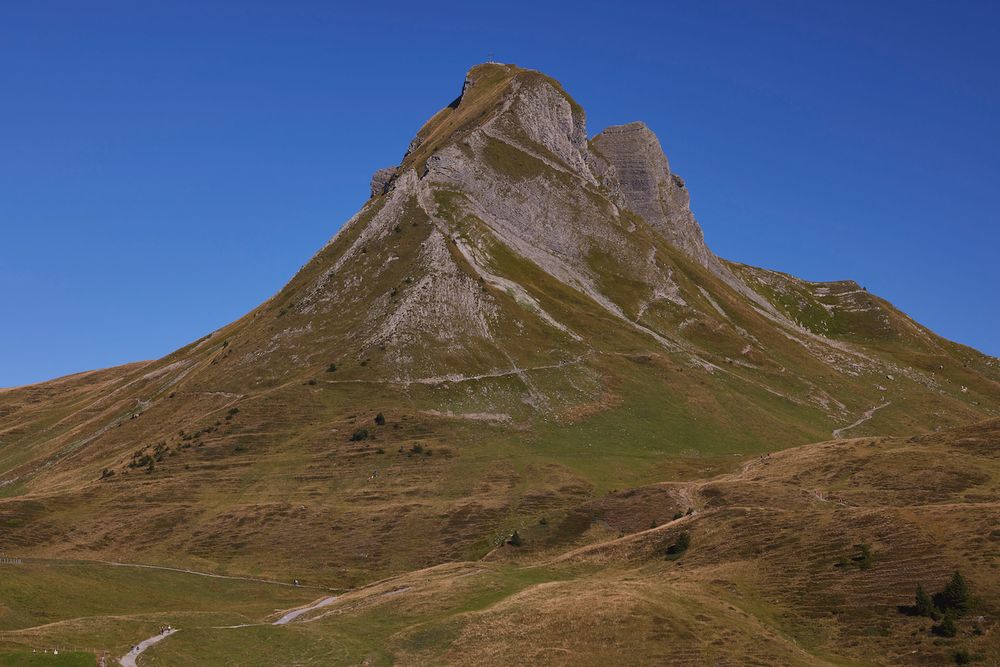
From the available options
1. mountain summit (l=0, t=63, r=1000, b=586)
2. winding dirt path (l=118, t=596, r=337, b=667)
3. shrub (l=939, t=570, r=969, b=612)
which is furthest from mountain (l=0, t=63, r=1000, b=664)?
shrub (l=939, t=570, r=969, b=612)

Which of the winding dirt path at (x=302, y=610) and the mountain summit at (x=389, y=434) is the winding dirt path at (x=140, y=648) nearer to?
the winding dirt path at (x=302, y=610)

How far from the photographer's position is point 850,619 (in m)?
64.5

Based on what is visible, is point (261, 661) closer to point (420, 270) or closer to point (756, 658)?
point (756, 658)

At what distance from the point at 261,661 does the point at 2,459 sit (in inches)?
6120

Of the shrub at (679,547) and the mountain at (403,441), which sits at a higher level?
the mountain at (403,441)

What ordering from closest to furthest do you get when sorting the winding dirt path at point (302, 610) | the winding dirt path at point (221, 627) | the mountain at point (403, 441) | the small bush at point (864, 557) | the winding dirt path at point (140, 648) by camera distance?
1. the winding dirt path at point (140, 648)
2. the winding dirt path at point (221, 627)
3. the small bush at point (864, 557)
4. the winding dirt path at point (302, 610)
5. the mountain at point (403, 441)

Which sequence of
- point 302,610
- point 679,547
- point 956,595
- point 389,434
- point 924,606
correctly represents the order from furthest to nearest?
point 389,434
point 302,610
point 679,547
point 924,606
point 956,595

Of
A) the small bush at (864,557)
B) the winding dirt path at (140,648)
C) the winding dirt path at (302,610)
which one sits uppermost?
the winding dirt path at (140,648)

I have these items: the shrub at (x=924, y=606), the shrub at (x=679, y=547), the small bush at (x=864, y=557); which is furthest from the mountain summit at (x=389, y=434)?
the shrub at (x=924, y=606)

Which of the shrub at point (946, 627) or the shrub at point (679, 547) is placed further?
the shrub at point (679, 547)

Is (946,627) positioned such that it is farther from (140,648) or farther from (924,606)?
(140,648)

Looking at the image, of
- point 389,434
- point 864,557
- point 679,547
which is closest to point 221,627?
point 679,547

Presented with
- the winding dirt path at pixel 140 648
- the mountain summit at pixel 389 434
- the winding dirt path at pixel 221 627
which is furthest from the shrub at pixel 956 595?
the winding dirt path at pixel 140 648

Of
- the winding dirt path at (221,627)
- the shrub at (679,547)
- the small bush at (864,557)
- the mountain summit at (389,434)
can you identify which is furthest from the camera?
the mountain summit at (389,434)
